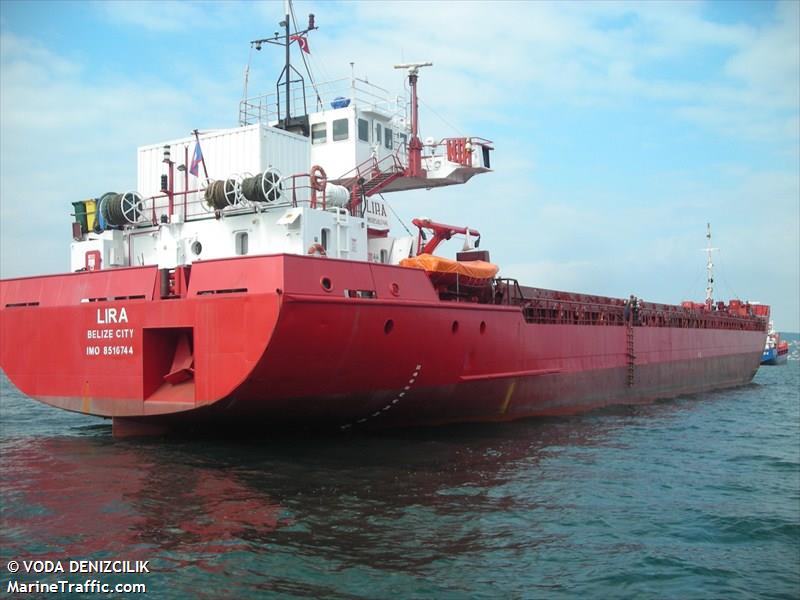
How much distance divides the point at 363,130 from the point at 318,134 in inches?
33.9

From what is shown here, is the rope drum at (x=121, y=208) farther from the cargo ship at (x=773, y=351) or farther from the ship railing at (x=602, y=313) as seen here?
the cargo ship at (x=773, y=351)

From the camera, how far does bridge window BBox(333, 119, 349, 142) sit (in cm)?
1403

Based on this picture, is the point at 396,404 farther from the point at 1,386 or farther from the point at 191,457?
the point at 1,386

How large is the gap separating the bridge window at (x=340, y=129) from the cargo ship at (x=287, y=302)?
0.03 m

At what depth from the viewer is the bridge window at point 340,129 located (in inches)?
552

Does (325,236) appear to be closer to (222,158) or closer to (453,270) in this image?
(453,270)

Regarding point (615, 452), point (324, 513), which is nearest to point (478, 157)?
point (615, 452)

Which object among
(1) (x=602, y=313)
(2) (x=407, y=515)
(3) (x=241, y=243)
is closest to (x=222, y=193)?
(3) (x=241, y=243)

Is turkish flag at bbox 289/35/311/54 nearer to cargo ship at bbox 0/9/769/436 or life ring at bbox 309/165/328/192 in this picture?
cargo ship at bbox 0/9/769/436

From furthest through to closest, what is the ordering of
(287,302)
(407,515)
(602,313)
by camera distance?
(602,313) → (287,302) → (407,515)

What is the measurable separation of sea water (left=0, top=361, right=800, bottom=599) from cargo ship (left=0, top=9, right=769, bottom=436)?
0.77 meters

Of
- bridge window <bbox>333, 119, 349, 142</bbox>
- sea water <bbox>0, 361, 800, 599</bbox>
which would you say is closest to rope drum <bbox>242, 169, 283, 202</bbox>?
sea water <bbox>0, 361, 800, 599</bbox>

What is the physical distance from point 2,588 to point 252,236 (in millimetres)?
6512

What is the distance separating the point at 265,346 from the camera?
880 centimetres
